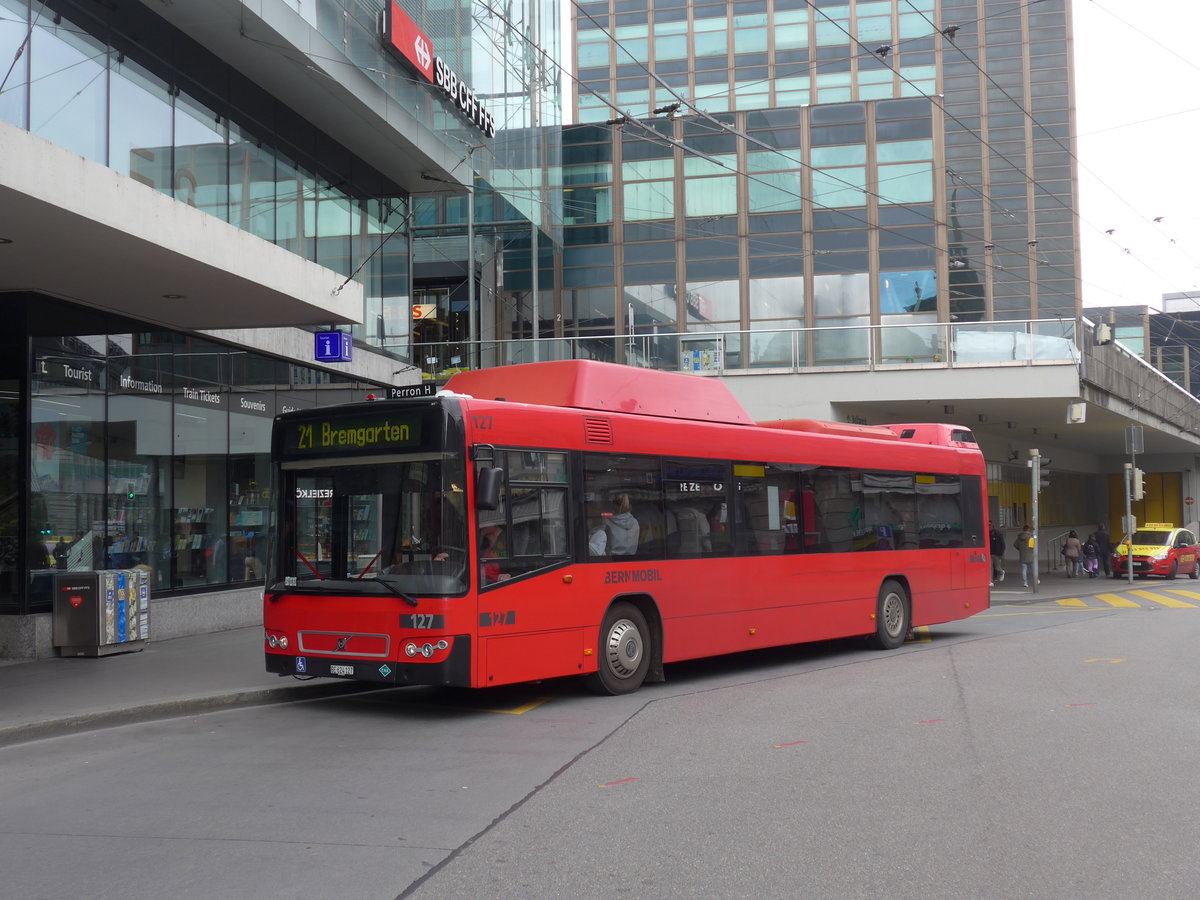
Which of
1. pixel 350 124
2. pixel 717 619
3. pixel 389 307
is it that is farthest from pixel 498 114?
pixel 717 619

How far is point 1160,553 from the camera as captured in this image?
3434cm

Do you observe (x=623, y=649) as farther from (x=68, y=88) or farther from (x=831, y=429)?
(x=68, y=88)

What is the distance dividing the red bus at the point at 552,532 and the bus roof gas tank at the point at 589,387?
22mm

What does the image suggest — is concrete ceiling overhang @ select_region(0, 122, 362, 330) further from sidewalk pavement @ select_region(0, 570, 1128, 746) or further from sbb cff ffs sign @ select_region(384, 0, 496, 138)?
sbb cff ffs sign @ select_region(384, 0, 496, 138)

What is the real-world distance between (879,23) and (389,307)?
167 ft

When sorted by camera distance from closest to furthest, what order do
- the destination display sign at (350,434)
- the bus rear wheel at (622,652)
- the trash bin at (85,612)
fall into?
the destination display sign at (350,434) → the bus rear wheel at (622,652) → the trash bin at (85,612)

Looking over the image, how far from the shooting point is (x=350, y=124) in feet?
59.9

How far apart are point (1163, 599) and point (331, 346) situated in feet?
62.3

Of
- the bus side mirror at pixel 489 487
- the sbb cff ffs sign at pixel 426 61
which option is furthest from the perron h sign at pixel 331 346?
the bus side mirror at pixel 489 487

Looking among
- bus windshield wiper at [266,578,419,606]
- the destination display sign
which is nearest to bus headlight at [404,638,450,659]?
bus windshield wiper at [266,578,419,606]

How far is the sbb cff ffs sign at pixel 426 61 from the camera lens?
1767cm

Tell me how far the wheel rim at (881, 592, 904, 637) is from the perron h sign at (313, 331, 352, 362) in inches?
374

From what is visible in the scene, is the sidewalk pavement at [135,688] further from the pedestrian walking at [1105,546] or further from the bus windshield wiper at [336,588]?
the pedestrian walking at [1105,546]

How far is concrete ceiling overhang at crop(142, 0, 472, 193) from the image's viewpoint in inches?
567
